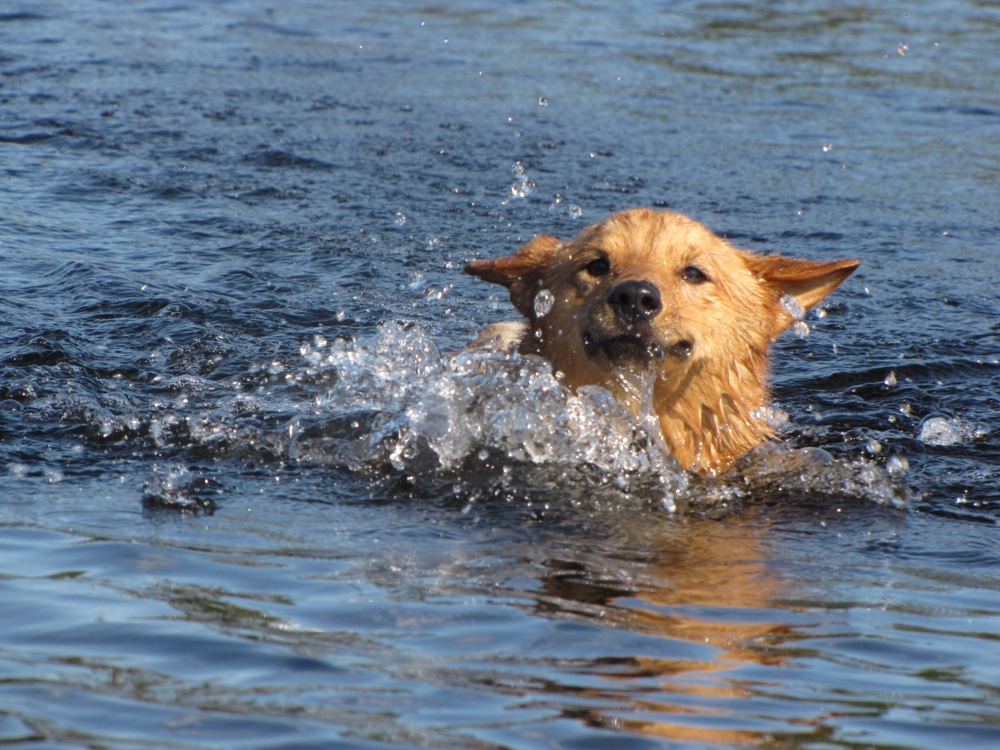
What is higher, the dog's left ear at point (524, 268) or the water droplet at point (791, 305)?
the dog's left ear at point (524, 268)

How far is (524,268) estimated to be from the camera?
19.8 ft

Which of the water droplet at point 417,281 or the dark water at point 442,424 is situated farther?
the water droplet at point 417,281

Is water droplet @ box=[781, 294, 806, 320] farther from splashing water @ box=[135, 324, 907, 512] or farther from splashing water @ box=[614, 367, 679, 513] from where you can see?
splashing water @ box=[614, 367, 679, 513]

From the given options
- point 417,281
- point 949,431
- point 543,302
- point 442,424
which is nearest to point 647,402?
point 543,302

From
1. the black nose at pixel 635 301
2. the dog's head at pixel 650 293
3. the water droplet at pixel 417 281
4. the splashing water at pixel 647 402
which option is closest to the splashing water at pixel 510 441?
the splashing water at pixel 647 402

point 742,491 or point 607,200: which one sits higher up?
point 607,200

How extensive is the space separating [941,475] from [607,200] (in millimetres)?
4673

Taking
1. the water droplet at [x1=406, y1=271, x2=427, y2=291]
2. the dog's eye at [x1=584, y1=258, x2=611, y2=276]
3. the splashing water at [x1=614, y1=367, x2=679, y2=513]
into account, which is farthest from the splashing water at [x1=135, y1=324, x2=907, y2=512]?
the water droplet at [x1=406, y1=271, x2=427, y2=291]

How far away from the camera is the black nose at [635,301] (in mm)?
5250

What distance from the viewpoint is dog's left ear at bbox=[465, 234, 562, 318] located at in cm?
599

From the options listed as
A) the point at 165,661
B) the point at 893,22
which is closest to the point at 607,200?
the point at 165,661

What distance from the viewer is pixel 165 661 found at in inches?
130

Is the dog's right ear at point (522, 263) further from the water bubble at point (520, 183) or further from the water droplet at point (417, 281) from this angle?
the water bubble at point (520, 183)

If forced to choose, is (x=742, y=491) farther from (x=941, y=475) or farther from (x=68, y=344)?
(x=68, y=344)
